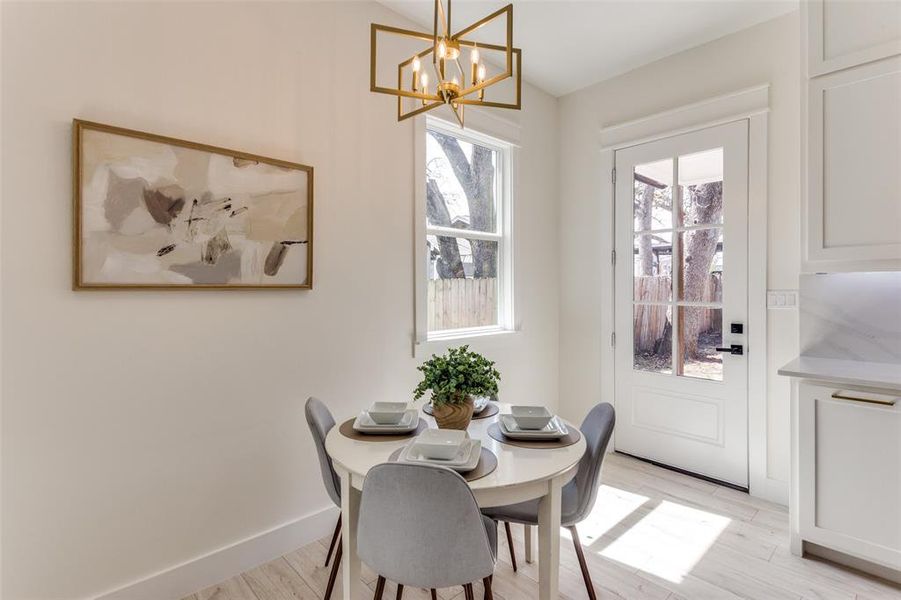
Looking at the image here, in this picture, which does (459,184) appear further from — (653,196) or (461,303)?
(653,196)

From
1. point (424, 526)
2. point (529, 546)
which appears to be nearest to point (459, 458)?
point (424, 526)

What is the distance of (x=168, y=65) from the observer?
1.75m

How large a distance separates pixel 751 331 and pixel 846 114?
1216 millimetres

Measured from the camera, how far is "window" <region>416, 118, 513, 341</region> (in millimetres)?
2764

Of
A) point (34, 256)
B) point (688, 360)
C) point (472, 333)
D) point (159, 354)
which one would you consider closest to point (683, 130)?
point (688, 360)

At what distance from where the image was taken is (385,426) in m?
1.63

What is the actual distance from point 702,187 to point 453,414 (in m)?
2.34

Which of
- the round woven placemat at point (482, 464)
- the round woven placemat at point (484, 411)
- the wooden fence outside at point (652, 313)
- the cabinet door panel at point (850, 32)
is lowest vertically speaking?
the round woven placemat at point (482, 464)

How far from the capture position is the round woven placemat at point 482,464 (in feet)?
4.19

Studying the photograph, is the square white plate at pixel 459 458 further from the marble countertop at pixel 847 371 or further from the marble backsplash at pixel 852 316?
the marble backsplash at pixel 852 316

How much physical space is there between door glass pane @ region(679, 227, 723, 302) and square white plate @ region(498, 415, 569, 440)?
1.75 meters

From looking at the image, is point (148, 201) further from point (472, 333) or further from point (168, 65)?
point (472, 333)

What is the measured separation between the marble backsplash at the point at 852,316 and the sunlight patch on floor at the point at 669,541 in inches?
41.1

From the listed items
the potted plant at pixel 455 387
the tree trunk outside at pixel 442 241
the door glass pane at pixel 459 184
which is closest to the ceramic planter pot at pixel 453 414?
the potted plant at pixel 455 387
